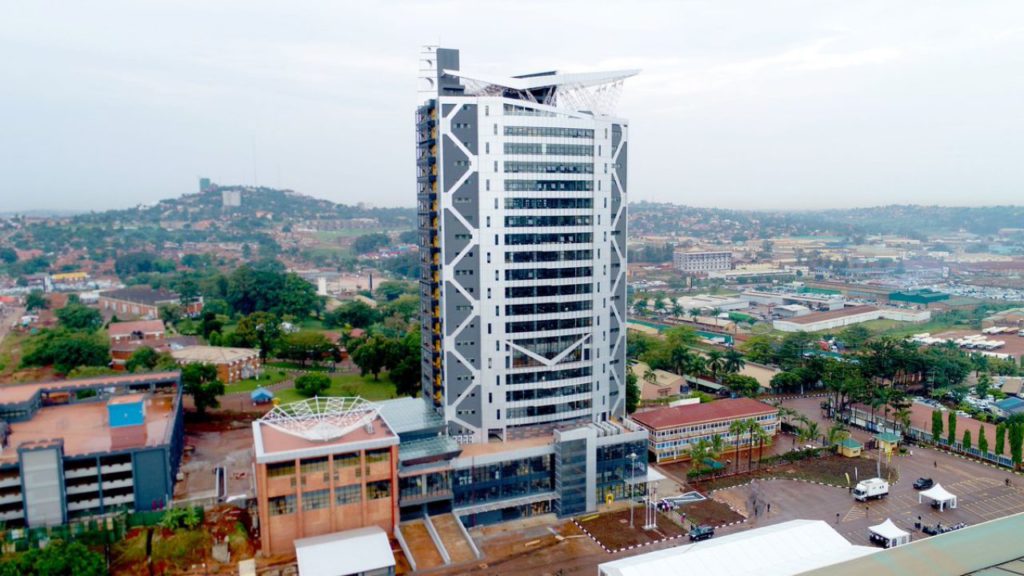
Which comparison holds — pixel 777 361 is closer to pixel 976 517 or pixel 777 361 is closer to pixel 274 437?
pixel 976 517

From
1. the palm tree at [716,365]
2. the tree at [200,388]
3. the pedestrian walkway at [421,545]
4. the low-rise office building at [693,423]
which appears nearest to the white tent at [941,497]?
the low-rise office building at [693,423]

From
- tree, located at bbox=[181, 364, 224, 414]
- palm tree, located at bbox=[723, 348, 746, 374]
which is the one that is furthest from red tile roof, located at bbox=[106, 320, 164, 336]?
palm tree, located at bbox=[723, 348, 746, 374]

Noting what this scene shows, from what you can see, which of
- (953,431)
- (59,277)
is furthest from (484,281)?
(59,277)

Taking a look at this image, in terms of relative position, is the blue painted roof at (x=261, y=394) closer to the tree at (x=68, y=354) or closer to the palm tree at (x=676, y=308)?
the tree at (x=68, y=354)

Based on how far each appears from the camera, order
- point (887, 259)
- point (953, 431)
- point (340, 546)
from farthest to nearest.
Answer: point (887, 259)
point (953, 431)
point (340, 546)

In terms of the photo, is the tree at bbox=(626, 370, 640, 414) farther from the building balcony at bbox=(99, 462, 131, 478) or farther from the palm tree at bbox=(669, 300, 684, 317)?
the palm tree at bbox=(669, 300, 684, 317)
